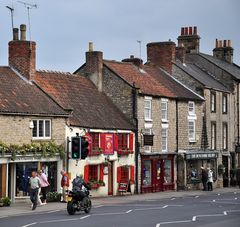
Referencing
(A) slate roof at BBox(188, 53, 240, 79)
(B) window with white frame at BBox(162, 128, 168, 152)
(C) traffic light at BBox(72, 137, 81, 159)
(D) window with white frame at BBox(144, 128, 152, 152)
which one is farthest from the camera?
(A) slate roof at BBox(188, 53, 240, 79)

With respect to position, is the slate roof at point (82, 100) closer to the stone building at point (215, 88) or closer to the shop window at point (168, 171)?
the shop window at point (168, 171)

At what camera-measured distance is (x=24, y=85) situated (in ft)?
124

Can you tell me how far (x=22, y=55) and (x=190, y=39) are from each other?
84.4ft

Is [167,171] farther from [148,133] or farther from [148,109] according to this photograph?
[148,109]

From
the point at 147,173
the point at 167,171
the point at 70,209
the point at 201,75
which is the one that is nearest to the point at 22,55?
the point at 147,173

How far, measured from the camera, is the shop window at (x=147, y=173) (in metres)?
44.8

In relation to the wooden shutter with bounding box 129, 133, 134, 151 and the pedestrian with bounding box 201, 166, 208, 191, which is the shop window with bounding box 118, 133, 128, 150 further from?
the pedestrian with bounding box 201, 166, 208, 191

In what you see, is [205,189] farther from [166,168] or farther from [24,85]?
[24,85]

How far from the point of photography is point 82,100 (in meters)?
42.3

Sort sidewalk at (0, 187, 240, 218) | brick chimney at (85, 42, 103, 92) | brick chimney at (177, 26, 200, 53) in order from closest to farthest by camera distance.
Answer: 1. sidewalk at (0, 187, 240, 218)
2. brick chimney at (85, 42, 103, 92)
3. brick chimney at (177, 26, 200, 53)

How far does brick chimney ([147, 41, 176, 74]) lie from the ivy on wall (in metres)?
19.7

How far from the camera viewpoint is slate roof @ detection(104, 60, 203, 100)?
45938 millimetres

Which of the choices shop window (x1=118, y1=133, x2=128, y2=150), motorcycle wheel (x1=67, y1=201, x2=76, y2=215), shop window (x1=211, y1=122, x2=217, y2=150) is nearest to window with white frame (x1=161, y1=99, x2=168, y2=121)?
shop window (x1=118, y1=133, x2=128, y2=150)


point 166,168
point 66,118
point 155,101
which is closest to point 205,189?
point 166,168
